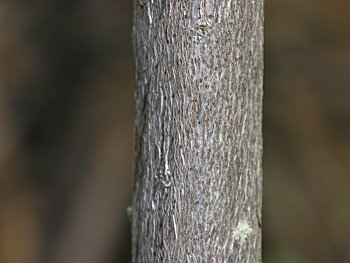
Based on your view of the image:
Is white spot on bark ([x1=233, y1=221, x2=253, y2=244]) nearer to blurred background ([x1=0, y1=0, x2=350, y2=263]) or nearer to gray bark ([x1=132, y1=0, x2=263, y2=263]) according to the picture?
gray bark ([x1=132, y1=0, x2=263, y2=263])

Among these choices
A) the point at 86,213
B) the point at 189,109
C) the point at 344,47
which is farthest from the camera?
the point at 86,213

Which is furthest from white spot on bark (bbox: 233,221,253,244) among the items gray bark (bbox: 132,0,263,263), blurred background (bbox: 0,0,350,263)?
blurred background (bbox: 0,0,350,263)

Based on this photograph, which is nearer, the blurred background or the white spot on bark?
the white spot on bark

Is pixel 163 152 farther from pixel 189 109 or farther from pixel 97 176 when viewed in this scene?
pixel 97 176

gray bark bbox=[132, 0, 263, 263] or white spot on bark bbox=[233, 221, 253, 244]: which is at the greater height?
gray bark bbox=[132, 0, 263, 263]

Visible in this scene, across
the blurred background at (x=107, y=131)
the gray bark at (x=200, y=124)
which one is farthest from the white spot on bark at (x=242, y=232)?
the blurred background at (x=107, y=131)

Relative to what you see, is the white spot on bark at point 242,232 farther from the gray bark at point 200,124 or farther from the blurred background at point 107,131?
the blurred background at point 107,131

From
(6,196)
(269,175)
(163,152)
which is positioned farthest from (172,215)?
(6,196)
